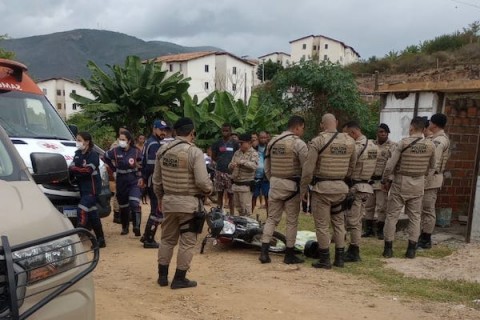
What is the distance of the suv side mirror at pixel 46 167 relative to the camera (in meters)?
3.33

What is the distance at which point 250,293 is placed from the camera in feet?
16.3

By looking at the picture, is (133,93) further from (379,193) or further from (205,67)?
(205,67)

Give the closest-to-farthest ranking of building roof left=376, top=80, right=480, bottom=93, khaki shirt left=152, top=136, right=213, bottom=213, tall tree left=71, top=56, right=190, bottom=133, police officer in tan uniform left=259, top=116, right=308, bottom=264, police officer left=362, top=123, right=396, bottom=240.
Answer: khaki shirt left=152, top=136, right=213, bottom=213 < police officer in tan uniform left=259, top=116, right=308, bottom=264 < building roof left=376, top=80, right=480, bottom=93 < police officer left=362, top=123, right=396, bottom=240 < tall tree left=71, top=56, right=190, bottom=133

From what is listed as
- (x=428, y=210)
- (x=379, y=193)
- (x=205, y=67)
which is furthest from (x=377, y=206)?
(x=205, y=67)

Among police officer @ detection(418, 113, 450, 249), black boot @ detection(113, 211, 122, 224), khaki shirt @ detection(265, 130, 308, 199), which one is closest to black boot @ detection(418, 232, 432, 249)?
police officer @ detection(418, 113, 450, 249)

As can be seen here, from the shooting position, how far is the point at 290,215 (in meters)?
6.23

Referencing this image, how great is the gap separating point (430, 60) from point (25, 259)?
42.7 meters

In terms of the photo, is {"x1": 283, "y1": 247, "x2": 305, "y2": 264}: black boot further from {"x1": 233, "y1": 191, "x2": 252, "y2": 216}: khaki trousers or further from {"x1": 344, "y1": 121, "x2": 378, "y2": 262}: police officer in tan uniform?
{"x1": 233, "y1": 191, "x2": 252, "y2": 216}: khaki trousers

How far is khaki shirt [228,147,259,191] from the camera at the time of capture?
8164 millimetres

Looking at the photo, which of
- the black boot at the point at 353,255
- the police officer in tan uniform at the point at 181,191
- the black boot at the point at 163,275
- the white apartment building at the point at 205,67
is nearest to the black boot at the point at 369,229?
the black boot at the point at 353,255

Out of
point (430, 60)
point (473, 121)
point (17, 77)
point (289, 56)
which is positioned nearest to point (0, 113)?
point (17, 77)

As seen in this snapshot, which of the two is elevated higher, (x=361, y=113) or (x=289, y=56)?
(x=289, y=56)

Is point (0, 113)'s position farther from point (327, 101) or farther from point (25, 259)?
point (327, 101)

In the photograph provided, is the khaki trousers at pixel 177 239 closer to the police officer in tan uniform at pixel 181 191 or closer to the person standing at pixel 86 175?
the police officer in tan uniform at pixel 181 191
